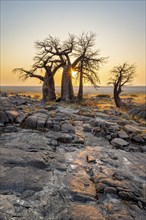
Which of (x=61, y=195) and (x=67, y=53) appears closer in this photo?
(x=61, y=195)

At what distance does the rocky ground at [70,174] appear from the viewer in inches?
142

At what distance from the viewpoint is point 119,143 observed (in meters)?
7.37

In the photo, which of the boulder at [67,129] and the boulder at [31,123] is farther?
the boulder at [31,123]

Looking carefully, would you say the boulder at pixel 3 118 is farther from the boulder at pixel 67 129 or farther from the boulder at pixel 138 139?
the boulder at pixel 138 139

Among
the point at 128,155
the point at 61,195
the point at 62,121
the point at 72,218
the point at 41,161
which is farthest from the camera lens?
the point at 62,121

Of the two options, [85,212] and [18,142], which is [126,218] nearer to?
[85,212]

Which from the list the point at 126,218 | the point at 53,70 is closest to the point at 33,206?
the point at 126,218

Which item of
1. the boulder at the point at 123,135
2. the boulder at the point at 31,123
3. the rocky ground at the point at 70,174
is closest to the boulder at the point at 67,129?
the rocky ground at the point at 70,174

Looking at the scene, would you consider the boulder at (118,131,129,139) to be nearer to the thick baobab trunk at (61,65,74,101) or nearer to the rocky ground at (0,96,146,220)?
the rocky ground at (0,96,146,220)

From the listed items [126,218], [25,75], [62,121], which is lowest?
[126,218]

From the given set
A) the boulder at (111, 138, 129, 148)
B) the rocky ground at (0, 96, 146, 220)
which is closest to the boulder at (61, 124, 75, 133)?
the rocky ground at (0, 96, 146, 220)

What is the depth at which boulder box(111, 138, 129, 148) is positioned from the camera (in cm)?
729

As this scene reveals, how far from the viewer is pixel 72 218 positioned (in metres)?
3.36

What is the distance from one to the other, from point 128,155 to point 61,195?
10.6ft
